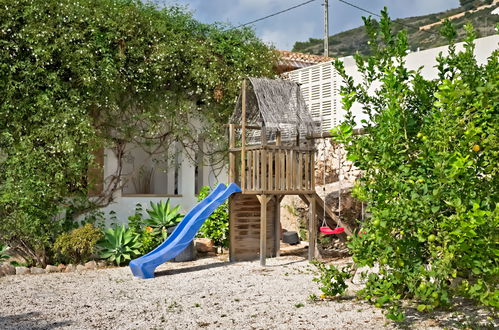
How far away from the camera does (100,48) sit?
424 inches

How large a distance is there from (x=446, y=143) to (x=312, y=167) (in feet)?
19.0

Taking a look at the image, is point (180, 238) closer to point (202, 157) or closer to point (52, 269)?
point (52, 269)

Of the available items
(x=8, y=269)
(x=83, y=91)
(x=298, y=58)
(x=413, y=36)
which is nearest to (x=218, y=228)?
(x=83, y=91)

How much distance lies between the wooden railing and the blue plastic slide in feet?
1.31

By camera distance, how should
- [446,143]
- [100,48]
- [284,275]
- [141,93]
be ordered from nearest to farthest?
[446,143]
[284,275]
[100,48]
[141,93]

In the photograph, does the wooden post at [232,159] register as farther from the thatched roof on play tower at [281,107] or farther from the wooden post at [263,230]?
the wooden post at [263,230]

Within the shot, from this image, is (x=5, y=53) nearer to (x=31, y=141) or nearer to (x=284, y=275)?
(x=31, y=141)

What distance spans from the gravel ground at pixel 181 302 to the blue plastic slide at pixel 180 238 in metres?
0.24

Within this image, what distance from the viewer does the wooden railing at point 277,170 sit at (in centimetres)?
981

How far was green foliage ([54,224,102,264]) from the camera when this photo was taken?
9.69 meters

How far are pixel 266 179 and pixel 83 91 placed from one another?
3889 mm

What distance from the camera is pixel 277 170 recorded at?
995 centimetres

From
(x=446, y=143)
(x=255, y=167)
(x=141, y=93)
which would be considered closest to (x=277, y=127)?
(x=255, y=167)

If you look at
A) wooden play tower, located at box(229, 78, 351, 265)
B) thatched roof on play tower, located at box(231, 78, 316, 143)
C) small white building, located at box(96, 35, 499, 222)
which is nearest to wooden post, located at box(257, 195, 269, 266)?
wooden play tower, located at box(229, 78, 351, 265)
